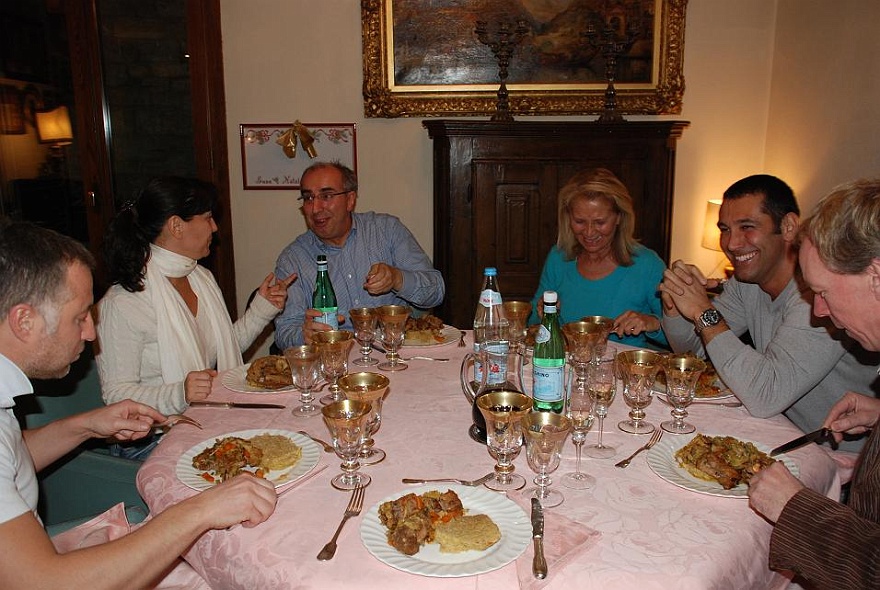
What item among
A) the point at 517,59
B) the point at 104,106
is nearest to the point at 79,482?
the point at 104,106

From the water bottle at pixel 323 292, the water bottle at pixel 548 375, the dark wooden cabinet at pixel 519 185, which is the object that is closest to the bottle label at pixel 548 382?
the water bottle at pixel 548 375

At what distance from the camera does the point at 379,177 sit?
480 cm

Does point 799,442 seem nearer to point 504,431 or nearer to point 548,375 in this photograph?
point 548,375

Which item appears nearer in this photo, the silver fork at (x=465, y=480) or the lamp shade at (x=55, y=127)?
the silver fork at (x=465, y=480)

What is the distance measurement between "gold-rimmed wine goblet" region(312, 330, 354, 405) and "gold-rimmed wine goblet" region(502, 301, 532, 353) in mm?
604

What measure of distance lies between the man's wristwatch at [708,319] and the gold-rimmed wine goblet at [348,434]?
1168 millimetres

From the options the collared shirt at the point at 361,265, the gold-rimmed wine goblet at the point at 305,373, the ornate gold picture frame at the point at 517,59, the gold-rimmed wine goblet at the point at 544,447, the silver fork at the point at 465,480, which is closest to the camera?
the gold-rimmed wine goblet at the point at 544,447

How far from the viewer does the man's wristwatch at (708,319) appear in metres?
2.17

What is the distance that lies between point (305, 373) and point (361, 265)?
151 centimetres

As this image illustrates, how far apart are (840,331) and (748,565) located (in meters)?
0.96

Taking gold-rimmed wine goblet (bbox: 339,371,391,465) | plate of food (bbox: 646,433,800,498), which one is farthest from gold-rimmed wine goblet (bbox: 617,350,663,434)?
gold-rimmed wine goblet (bbox: 339,371,391,465)

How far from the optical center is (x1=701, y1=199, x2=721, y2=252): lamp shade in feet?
15.4

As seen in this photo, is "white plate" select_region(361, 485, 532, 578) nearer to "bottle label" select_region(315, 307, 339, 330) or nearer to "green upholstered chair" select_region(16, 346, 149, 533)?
"green upholstered chair" select_region(16, 346, 149, 533)

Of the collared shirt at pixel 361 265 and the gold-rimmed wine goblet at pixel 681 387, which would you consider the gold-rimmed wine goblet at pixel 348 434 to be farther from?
the collared shirt at pixel 361 265
